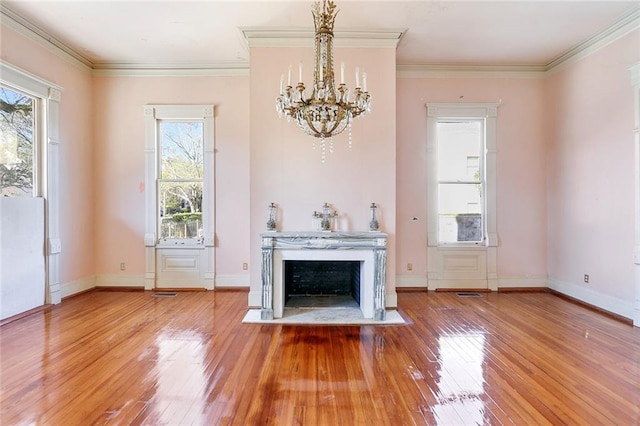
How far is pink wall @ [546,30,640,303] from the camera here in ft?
12.3

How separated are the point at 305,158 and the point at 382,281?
5.81ft

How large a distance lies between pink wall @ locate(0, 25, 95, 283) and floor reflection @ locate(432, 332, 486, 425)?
16.2 feet

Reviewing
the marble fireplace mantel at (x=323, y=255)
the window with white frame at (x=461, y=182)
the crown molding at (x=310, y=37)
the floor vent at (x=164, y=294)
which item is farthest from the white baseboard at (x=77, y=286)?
the window with white frame at (x=461, y=182)

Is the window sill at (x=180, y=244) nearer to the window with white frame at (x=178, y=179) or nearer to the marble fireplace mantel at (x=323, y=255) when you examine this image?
the window with white frame at (x=178, y=179)

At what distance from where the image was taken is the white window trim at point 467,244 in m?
4.95

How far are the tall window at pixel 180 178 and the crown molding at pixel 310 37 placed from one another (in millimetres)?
1714

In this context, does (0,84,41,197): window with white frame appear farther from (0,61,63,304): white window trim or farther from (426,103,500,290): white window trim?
(426,103,500,290): white window trim

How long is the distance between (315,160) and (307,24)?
1598mm

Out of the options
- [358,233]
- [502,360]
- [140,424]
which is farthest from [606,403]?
[140,424]

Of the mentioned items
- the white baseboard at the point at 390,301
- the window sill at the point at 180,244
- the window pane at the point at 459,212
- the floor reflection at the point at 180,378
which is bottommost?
the floor reflection at the point at 180,378

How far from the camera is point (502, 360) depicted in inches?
107

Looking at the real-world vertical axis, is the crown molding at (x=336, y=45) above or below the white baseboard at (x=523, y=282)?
above

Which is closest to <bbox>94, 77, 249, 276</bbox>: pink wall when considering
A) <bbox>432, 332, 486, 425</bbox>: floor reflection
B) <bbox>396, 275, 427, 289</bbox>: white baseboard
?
<bbox>396, 275, 427, 289</bbox>: white baseboard

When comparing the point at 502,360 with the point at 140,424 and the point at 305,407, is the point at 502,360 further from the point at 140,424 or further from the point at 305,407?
the point at 140,424
